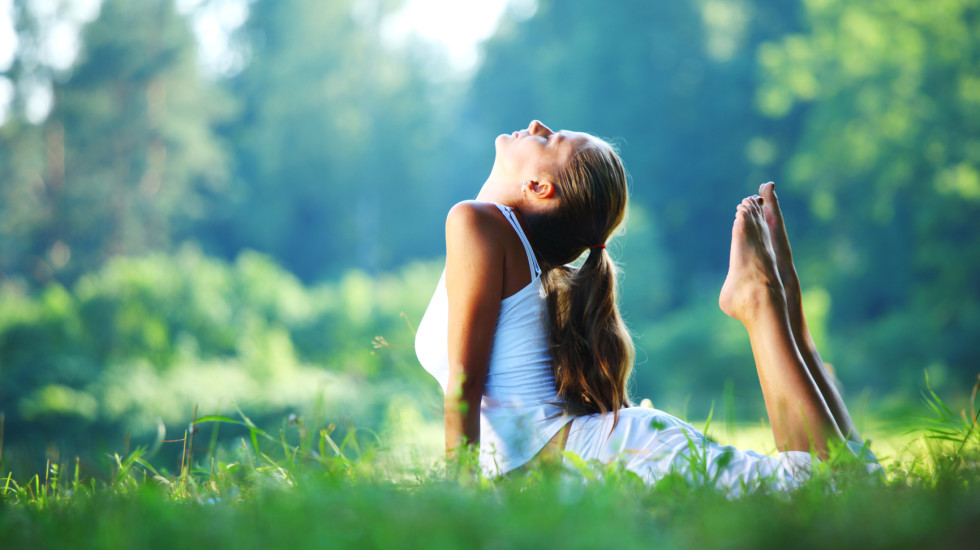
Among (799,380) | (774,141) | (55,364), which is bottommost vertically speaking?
(799,380)

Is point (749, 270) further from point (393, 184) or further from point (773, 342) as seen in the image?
point (393, 184)

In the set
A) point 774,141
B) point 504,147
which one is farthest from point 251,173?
point 504,147

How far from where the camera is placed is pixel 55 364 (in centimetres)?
1137

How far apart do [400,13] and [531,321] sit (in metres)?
34.2

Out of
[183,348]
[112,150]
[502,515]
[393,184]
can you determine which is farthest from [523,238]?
[393,184]

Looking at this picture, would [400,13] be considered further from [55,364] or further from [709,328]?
[55,364]

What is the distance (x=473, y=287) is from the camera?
2.22m

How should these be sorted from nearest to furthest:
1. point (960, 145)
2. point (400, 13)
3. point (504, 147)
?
point (504, 147), point (960, 145), point (400, 13)

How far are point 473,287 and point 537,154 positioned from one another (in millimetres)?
679

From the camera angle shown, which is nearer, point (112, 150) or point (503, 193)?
point (503, 193)

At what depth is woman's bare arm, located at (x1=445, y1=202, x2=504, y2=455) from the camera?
86.7 inches

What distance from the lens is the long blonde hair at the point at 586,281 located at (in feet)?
7.90

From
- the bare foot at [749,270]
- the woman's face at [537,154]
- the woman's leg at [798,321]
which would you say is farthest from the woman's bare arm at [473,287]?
the woman's leg at [798,321]

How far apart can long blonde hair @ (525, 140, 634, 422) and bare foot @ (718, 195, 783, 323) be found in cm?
40
